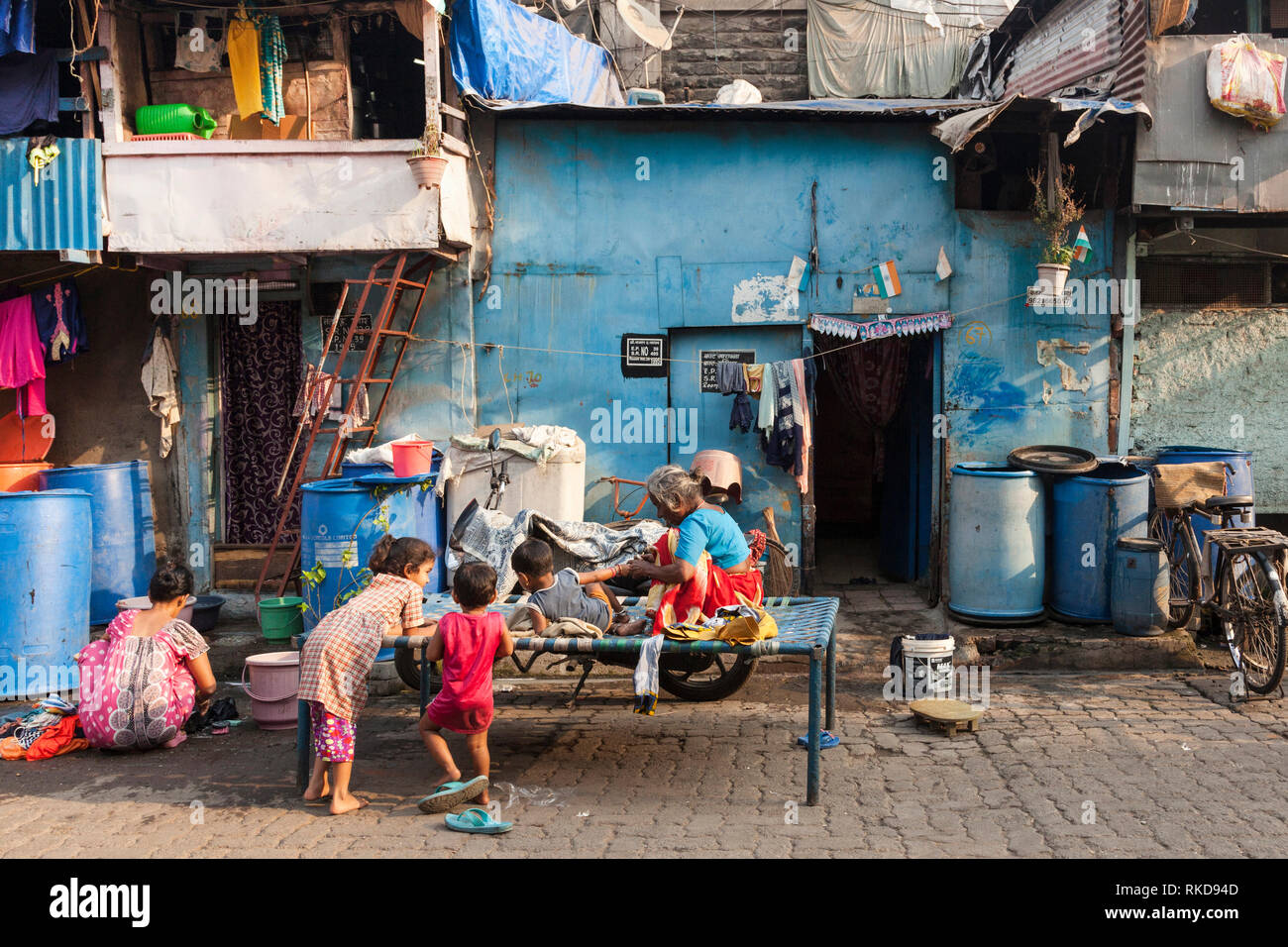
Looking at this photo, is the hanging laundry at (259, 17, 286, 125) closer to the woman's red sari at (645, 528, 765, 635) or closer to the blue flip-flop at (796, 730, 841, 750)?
the woman's red sari at (645, 528, 765, 635)

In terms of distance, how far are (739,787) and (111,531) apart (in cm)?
636

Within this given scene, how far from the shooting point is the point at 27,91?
9.34m

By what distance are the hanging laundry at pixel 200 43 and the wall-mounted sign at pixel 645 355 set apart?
4.57 m

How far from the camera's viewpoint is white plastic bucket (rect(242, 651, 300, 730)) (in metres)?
6.38

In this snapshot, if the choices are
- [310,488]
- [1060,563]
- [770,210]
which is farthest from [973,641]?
[310,488]

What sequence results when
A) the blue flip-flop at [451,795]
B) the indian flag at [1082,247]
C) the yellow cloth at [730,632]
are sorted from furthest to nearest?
the indian flag at [1082,247] → the yellow cloth at [730,632] → the blue flip-flop at [451,795]

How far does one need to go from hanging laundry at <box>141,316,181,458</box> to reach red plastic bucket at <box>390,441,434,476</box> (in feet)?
8.80

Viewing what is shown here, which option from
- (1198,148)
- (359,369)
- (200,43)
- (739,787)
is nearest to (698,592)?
(739,787)

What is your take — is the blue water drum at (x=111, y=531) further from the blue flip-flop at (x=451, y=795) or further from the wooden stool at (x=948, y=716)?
the wooden stool at (x=948, y=716)

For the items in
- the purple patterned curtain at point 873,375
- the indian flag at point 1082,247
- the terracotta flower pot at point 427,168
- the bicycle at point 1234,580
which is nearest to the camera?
the bicycle at point 1234,580

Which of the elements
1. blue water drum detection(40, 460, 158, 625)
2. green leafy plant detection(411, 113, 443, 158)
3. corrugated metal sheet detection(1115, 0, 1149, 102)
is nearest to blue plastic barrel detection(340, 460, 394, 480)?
blue water drum detection(40, 460, 158, 625)

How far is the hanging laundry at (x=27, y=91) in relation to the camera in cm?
931

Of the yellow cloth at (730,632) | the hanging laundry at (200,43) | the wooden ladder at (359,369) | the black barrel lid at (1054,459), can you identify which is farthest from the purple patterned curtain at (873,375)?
the hanging laundry at (200,43)

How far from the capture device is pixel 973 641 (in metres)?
7.93
